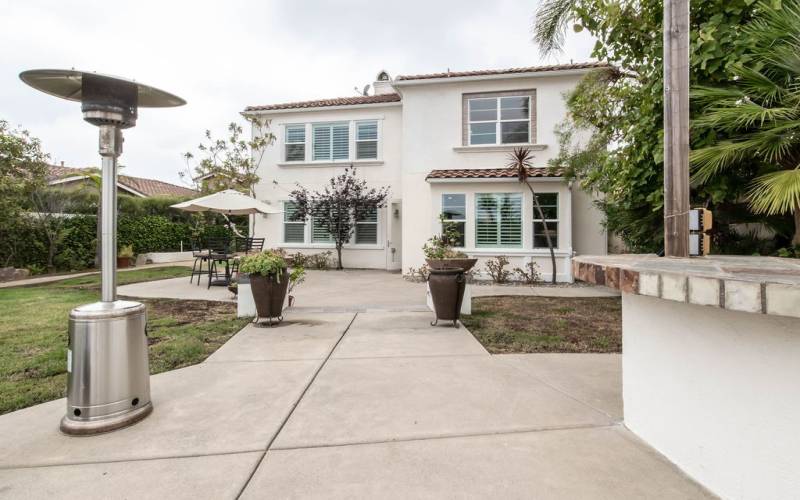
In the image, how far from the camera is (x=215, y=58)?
13156 millimetres

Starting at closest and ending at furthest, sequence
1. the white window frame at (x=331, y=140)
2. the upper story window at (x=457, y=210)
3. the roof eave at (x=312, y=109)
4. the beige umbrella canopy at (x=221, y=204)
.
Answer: the beige umbrella canopy at (x=221, y=204) → the upper story window at (x=457, y=210) → the roof eave at (x=312, y=109) → the white window frame at (x=331, y=140)

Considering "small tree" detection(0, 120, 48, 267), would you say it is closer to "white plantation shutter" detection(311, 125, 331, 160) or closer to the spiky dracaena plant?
"white plantation shutter" detection(311, 125, 331, 160)

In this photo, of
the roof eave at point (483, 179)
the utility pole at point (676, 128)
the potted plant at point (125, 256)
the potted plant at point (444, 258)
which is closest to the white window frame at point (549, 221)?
the roof eave at point (483, 179)

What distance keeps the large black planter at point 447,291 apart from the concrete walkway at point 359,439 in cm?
161

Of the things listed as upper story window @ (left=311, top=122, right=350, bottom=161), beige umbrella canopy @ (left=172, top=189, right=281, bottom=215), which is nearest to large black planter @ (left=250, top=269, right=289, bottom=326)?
beige umbrella canopy @ (left=172, top=189, right=281, bottom=215)

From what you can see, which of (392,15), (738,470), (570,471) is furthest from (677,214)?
(392,15)

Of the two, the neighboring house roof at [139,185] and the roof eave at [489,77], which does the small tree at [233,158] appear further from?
the roof eave at [489,77]

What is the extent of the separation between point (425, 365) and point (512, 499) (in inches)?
89.7

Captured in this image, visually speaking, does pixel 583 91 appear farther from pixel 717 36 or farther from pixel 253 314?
pixel 253 314

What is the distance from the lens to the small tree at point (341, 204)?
14.5 m

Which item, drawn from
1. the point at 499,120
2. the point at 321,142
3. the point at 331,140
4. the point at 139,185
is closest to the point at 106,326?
the point at 499,120

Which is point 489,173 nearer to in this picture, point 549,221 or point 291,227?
point 549,221

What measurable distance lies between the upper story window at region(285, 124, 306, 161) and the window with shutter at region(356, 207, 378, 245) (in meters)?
3.56

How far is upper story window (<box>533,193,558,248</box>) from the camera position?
→ 1226cm
